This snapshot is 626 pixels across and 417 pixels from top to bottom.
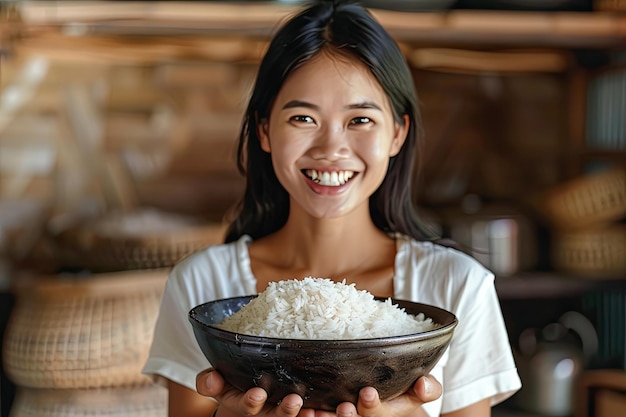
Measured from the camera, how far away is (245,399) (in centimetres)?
113

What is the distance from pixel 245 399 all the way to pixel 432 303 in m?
0.54

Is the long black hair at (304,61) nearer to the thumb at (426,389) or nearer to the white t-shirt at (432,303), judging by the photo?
the white t-shirt at (432,303)

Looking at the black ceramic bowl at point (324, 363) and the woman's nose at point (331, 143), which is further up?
the woman's nose at point (331, 143)

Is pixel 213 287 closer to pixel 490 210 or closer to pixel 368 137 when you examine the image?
pixel 368 137

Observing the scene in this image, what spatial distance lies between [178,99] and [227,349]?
2.62 m

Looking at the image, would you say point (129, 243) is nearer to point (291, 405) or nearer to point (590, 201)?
point (590, 201)

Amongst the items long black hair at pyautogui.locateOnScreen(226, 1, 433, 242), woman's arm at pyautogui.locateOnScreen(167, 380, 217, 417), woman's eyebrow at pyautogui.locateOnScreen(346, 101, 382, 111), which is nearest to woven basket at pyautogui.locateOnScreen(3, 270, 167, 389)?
long black hair at pyautogui.locateOnScreen(226, 1, 433, 242)

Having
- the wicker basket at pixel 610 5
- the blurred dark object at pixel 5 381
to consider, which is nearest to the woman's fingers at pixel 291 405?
the blurred dark object at pixel 5 381

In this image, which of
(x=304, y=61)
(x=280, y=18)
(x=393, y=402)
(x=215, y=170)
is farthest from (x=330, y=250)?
(x=215, y=170)

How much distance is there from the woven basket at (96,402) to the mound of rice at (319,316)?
159 cm

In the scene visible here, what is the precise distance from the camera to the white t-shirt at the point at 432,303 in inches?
59.7

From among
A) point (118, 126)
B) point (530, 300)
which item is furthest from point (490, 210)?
point (118, 126)

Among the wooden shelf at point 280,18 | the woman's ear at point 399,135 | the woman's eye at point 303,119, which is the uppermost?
the wooden shelf at point 280,18

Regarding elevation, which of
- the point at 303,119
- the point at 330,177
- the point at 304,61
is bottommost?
the point at 330,177
